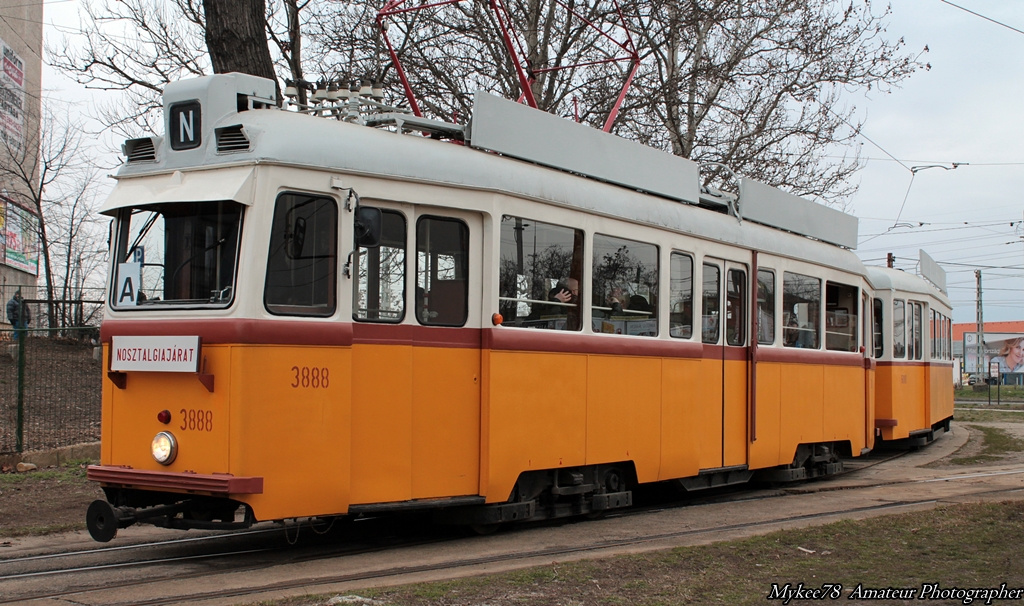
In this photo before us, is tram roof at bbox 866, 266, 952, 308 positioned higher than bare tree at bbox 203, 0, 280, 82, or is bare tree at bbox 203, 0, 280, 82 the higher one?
bare tree at bbox 203, 0, 280, 82

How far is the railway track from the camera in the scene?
6.59 meters

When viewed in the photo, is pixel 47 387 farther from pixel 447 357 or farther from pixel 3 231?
pixel 3 231

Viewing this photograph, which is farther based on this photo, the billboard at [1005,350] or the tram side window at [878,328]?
the billboard at [1005,350]

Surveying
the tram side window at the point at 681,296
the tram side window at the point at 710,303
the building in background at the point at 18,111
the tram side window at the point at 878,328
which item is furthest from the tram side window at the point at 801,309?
the building in background at the point at 18,111

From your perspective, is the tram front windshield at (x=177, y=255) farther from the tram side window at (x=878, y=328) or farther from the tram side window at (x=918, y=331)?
the tram side window at (x=918, y=331)

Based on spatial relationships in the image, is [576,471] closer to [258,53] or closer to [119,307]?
[119,307]

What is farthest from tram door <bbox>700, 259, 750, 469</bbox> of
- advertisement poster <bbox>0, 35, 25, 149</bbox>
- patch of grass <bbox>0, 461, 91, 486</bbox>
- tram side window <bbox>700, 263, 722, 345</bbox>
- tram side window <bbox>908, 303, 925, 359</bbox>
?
advertisement poster <bbox>0, 35, 25, 149</bbox>

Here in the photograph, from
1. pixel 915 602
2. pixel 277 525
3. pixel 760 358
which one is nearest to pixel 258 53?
pixel 277 525

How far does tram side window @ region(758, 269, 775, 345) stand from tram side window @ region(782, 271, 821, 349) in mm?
291

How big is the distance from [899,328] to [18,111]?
31941 mm

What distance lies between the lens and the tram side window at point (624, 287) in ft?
30.6

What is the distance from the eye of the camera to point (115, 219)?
306 inches

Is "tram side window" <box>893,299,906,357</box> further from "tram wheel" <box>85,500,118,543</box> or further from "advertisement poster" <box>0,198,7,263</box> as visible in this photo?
"advertisement poster" <box>0,198,7,263</box>

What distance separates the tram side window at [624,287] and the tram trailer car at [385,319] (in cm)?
2
